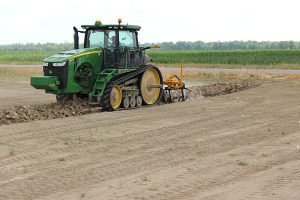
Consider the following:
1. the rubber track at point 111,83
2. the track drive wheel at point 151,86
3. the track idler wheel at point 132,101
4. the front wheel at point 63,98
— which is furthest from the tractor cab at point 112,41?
the front wheel at point 63,98

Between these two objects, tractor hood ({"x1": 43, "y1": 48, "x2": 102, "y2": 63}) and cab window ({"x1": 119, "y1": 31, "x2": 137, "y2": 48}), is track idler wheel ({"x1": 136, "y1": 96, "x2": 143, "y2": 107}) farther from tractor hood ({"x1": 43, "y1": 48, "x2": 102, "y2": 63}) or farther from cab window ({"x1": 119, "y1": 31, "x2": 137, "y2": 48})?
tractor hood ({"x1": 43, "y1": 48, "x2": 102, "y2": 63})

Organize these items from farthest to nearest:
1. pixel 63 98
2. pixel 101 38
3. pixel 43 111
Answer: pixel 101 38 → pixel 63 98 → pixel 43 111

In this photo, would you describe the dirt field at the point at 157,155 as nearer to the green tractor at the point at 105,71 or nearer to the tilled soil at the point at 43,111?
the tilled soil at the point at 43,111

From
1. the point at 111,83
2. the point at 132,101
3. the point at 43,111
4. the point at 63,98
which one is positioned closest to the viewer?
the point at 43,111

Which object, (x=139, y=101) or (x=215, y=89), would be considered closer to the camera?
(x=139, y=101)

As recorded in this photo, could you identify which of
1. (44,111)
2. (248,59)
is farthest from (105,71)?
(248,59)

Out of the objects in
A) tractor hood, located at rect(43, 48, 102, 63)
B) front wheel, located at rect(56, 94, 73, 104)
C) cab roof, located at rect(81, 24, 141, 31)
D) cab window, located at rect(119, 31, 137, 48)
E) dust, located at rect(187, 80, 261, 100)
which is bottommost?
dust, located at rect(187, 80, 261, 100)

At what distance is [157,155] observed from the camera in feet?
33.5

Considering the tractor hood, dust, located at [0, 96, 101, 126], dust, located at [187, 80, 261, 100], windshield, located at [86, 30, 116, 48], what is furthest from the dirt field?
dust, located at [187, 80, 261, 100]

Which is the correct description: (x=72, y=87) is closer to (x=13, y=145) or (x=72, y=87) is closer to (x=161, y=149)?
(x=13, y=145)

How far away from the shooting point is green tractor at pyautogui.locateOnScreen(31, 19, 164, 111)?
52.4 feet

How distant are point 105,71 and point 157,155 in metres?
7.18

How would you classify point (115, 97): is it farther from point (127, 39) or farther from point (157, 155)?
point (157, 155)

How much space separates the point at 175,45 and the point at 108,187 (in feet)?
461
